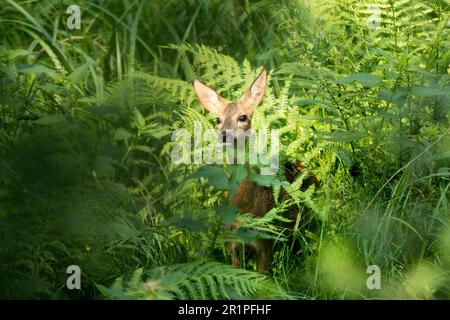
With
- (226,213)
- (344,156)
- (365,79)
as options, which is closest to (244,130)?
(344,156)

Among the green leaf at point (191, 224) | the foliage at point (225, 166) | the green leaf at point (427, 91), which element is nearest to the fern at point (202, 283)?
the foliage at point (225, 166)

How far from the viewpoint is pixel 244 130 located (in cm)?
456

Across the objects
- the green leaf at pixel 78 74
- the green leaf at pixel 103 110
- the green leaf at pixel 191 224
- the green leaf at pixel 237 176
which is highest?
the green leaf at pixel 78 74

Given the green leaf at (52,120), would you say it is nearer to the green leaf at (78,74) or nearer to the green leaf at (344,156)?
the green leaf at (78,74)

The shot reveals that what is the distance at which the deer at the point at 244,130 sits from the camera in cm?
435

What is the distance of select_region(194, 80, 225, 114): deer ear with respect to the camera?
462 centimetres

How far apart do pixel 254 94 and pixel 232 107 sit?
166 mm

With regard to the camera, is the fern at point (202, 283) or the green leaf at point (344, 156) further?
the green leaf at point (344, 156)

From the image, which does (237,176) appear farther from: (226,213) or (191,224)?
(191,224)

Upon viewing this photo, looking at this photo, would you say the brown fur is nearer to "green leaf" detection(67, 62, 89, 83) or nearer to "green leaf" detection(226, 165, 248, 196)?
"green leaf" detection(226, 165, 248, 196)

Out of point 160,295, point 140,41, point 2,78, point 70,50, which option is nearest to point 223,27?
point 140,41

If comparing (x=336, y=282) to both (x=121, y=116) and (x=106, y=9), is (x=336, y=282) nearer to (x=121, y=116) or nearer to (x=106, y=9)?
(x=121, y=116)

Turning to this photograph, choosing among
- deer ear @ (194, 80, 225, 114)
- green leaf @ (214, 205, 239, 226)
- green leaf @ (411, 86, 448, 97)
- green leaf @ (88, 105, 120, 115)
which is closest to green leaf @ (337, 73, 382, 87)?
green leaf @ (411, 86, 448, 97)
